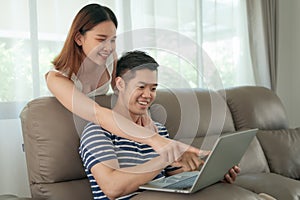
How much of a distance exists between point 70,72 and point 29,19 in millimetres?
572

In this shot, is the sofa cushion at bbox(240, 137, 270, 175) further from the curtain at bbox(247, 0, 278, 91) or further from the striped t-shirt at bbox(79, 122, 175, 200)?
the curtain at bbox(247, 0, 278, 91)

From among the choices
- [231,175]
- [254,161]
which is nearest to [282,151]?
[254,161]

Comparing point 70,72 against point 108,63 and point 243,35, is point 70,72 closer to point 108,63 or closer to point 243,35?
point 108,63

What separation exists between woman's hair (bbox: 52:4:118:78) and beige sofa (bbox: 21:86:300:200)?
0.51 feet

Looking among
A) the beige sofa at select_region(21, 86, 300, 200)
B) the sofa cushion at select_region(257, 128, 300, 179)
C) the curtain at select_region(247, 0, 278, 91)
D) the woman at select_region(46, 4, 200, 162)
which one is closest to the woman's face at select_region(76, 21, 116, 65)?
the woman at select_region(46, 4, 200, 162)

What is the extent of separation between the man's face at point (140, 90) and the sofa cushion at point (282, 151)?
1.13 metres

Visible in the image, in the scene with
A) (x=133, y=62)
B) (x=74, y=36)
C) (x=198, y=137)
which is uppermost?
(x=74, y=36)

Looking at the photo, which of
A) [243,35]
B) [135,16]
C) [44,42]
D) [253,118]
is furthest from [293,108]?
[44,42]

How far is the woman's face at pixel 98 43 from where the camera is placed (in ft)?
5.77

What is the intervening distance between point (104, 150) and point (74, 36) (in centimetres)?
51

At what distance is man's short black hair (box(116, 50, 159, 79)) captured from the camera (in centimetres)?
167

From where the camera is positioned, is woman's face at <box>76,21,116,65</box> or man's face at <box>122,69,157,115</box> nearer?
man's face at <box>122,69,157,115</box>

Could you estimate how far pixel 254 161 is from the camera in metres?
2.42

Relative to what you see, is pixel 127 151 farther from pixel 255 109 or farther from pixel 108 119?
pixel 255 109
